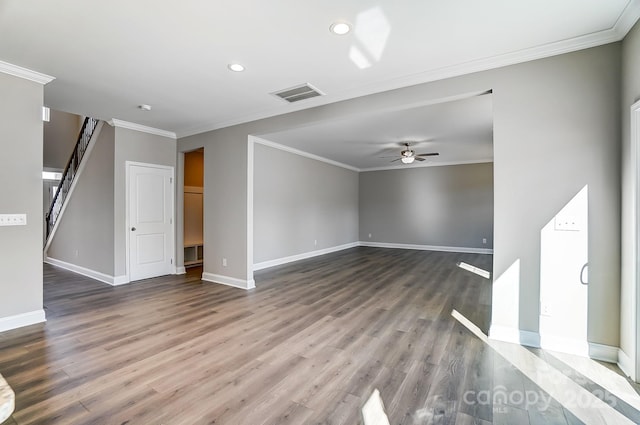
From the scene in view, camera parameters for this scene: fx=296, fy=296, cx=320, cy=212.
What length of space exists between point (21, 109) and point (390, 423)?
15.0 feet

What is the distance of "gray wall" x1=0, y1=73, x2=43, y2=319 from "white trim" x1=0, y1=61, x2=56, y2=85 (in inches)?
2.0

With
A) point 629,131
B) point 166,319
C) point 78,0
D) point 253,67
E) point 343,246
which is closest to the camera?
point 78,0

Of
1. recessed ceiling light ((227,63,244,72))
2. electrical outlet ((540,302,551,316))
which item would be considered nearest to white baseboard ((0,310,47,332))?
recessed ceiling light ((227,63,244,72))

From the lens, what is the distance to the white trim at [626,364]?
Answer: 2168mm

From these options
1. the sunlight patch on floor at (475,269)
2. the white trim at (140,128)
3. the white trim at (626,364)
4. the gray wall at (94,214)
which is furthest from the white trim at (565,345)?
the white trim at (140,128)

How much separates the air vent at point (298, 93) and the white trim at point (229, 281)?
2.85 meters

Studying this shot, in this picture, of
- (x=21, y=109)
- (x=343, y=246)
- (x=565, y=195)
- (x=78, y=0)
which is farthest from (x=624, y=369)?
(x=343, y=246)

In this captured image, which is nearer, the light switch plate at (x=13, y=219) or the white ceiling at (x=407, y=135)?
the light switch plate at (x=13, y=219)

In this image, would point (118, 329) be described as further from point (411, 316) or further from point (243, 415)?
point (411, 316)

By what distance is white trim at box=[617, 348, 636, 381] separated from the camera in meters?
2.17

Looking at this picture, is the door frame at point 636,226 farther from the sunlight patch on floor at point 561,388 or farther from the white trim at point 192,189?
the white trim at point 192,189

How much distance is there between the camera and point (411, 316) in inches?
138

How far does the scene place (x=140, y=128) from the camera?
5.20 m

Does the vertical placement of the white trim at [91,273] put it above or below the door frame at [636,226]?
below
